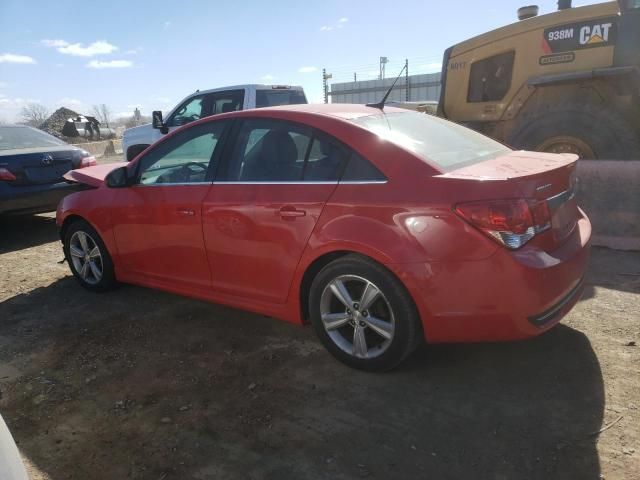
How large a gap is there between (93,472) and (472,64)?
680cm

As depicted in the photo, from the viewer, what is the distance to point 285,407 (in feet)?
9.13

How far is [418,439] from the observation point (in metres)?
2.46

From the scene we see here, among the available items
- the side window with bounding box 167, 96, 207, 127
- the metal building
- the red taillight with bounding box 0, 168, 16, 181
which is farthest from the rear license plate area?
the metal building

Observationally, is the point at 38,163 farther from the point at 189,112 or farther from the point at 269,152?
the point at 269,152

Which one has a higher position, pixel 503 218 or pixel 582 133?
pixel 582 133

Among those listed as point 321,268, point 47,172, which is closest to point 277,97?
point 47,172

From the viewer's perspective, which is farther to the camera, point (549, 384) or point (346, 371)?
point (346, 371)

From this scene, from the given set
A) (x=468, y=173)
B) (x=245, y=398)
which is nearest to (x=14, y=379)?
(x=245, y=398)

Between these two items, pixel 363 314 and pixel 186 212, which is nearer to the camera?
pixel 363 314

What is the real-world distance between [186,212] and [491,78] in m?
5.09

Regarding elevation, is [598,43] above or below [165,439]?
above

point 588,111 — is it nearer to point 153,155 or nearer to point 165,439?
point 153,155

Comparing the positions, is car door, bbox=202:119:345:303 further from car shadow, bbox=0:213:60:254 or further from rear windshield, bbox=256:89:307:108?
rear windshield, bbox=256:89:307:108

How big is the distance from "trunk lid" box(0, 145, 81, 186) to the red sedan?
326 cm
